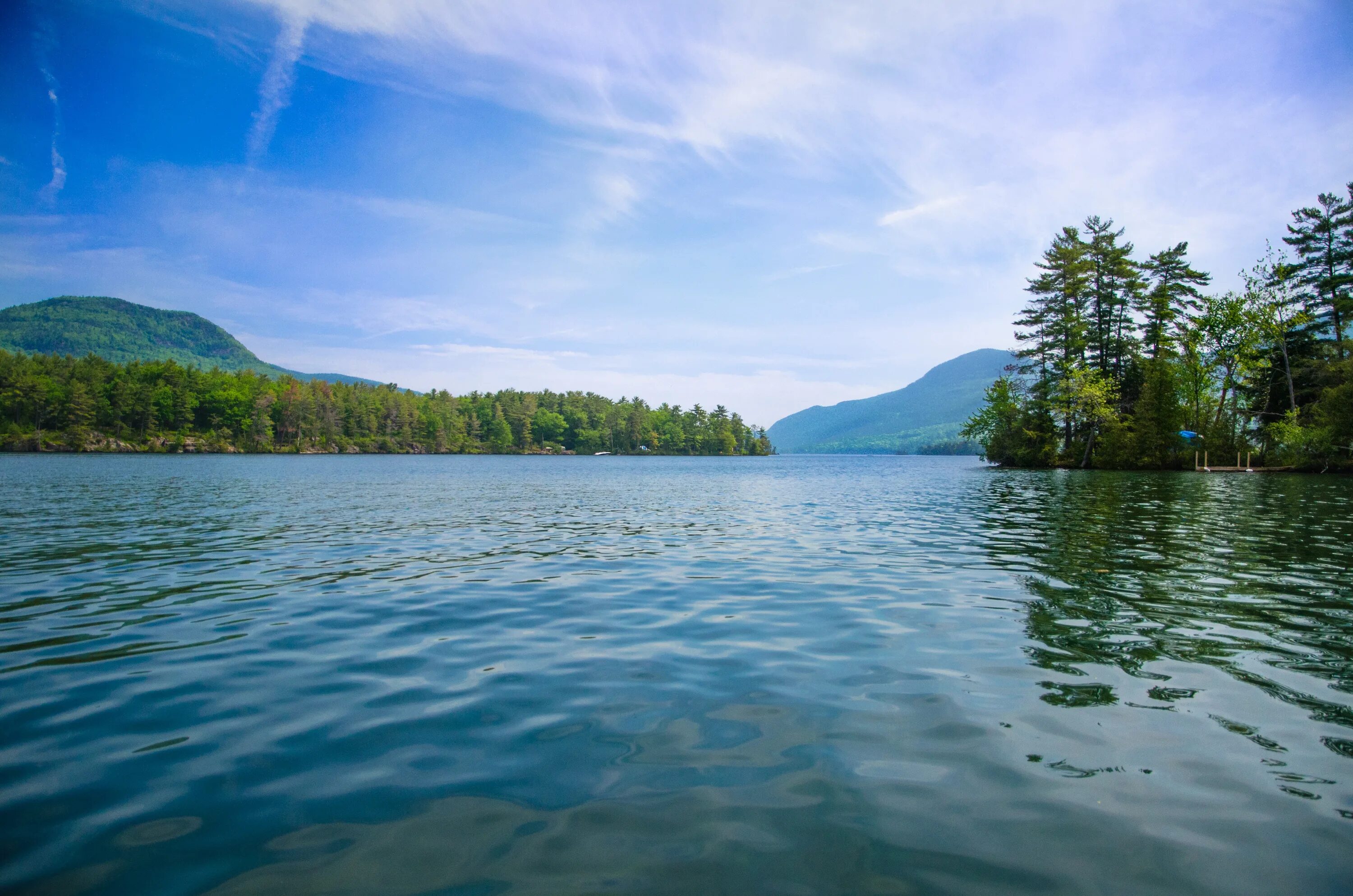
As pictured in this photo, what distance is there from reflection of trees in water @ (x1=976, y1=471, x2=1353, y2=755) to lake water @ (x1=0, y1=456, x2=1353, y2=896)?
8cm

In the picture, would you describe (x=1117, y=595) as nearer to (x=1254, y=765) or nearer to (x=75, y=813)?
(x=1254, y=765)

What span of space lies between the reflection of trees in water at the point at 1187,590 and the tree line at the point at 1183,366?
37.5 m

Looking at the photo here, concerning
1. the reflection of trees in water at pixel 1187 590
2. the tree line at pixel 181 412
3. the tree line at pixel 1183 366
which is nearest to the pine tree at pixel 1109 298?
the tree line at pixel 1183 366

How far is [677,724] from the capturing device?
17.5ft

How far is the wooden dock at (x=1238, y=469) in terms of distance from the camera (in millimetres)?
52062

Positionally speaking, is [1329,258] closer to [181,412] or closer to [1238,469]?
[1238,469]

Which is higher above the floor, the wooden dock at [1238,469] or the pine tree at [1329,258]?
the pine tree at [1329,258]

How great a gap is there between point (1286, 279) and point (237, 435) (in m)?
180

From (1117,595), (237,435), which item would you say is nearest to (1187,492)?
(1117,595)

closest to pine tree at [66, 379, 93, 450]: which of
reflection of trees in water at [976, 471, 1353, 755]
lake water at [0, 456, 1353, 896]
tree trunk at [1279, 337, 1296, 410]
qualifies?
lake water at [0, 456, 1353, 896]

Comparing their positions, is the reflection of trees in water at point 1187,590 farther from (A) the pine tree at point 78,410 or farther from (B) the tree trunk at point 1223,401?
(A) the pine tree at point 78,410

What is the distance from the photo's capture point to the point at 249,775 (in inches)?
178

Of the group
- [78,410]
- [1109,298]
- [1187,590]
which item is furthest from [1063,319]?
[78,410]

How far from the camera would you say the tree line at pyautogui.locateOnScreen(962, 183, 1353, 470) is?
176 feet
